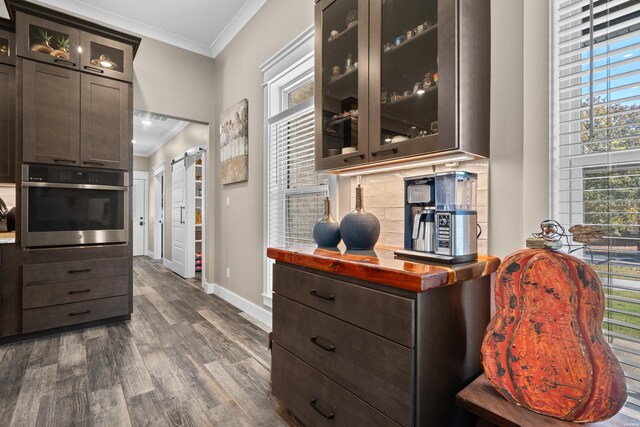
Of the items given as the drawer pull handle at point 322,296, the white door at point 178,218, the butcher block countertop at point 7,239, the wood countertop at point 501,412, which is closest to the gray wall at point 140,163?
the white door at point 178,218

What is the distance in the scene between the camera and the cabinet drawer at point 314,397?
1223 millimetres

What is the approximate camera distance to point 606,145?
1.14m

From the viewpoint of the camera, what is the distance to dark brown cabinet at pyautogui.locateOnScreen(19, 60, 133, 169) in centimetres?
270

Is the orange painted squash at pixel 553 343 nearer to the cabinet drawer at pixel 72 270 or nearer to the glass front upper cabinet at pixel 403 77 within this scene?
the glass front upper cabinet at pixel 403 77

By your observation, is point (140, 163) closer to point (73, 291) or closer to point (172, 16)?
point (172, 16)

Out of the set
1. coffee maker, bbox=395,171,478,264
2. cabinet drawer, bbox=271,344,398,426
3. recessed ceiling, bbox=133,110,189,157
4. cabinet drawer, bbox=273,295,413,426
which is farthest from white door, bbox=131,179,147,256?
coffee maker, bbox=395,171,478,264

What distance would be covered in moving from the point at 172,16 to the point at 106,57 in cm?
88

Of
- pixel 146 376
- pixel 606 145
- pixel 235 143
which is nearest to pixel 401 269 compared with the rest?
pixel 606 145

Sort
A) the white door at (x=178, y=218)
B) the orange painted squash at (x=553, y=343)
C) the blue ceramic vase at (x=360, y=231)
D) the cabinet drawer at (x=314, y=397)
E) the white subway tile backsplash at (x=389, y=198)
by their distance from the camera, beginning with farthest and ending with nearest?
the white door at (x=178, y=218)
the white subway tile backsplash at (x=389, y=198)
the blue ceramic vase at (x=360, y=231)
the cabinet drawer at (x=314, y=397)
the orange painted squash at (x=553, y=343)

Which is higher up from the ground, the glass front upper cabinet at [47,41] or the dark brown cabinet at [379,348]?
the glass front upper cabinet at [47,41]

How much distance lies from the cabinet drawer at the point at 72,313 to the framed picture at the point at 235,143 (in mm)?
→ 1744

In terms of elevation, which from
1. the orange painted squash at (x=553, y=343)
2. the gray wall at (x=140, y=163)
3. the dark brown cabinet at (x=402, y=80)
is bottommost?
the orange painted squash at (x=553, y=343)

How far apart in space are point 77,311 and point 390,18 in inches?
140

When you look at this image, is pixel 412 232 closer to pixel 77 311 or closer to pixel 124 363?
pixel 124 363
